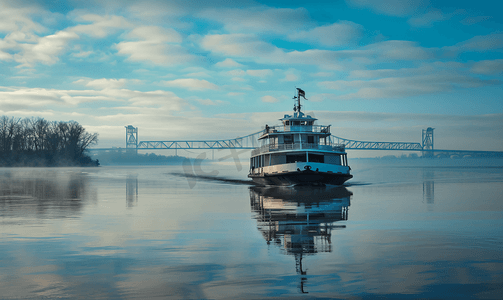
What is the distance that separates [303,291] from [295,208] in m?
13.6

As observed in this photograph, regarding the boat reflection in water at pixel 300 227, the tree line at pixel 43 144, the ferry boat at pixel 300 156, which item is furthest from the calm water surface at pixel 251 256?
the tree line at pixel 43 144

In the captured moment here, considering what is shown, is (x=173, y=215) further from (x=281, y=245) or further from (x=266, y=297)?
(x=266, y=297)

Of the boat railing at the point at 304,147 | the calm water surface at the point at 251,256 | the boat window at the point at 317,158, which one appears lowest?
the calm water surface at the point at 251,256

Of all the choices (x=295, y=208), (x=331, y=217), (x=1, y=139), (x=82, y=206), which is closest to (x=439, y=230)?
(x=331, y=217)

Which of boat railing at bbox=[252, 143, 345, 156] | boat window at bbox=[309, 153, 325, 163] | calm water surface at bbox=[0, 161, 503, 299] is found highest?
boat railing at bbox=[252, 143, 345, 156]

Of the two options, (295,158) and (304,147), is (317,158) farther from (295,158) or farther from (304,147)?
(295,158)

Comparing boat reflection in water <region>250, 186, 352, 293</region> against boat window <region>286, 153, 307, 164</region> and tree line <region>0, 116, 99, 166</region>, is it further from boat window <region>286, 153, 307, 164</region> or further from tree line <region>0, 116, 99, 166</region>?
tree line <region>0, 116, 99, 166</region>

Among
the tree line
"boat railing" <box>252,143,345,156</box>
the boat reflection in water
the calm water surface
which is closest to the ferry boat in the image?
"boat railing" <box>252,143,345,156</box>

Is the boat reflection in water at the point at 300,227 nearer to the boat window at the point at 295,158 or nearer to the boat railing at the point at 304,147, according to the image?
the boat railing at the point at 304,147

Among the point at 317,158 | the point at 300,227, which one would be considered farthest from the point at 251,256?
the point at 317,158

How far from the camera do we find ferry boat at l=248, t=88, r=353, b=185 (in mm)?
37750

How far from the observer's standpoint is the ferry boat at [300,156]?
124 ft

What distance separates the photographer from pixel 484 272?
8570 mm

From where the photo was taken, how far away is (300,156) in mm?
40500
